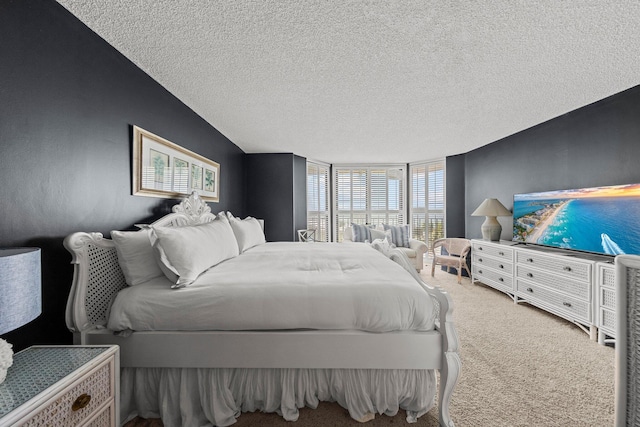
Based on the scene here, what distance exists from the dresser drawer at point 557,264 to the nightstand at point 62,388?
378cm

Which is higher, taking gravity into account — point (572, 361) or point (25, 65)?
point (25, 65)

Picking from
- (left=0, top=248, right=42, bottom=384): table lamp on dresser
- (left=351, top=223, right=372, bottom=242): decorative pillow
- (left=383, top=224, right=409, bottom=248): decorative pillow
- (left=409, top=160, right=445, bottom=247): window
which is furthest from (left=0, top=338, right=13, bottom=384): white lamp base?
(left=409, top=160, right=445, bottom=247): window

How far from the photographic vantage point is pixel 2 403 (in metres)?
0.86

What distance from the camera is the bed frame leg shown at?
1.40 m

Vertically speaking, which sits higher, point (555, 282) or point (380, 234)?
point (380, 234)

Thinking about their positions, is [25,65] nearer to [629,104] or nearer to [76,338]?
[76,338]

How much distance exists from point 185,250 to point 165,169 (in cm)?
120

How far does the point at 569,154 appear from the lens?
10.3ft

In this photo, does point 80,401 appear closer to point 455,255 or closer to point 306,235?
point 306,235

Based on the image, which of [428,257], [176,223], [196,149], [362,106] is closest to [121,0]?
[176,223]

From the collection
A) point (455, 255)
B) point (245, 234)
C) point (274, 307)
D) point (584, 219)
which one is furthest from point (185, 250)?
point (455, 255)

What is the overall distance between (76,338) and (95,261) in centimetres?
44

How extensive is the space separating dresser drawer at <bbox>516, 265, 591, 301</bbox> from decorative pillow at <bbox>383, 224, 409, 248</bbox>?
1955mm

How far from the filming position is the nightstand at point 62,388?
88cm
